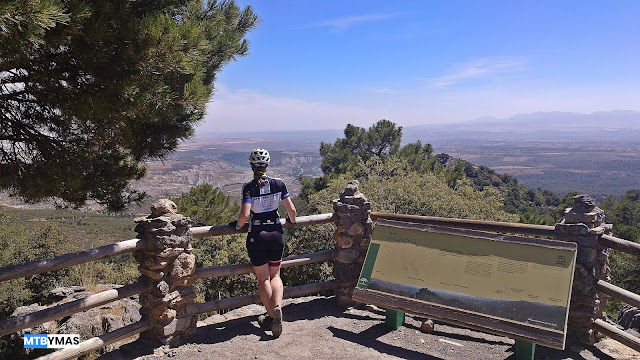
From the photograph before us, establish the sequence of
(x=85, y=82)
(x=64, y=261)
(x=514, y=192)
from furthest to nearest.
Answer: (x=514, y=192)
(x=85, y=82)
(x=64, y=261)

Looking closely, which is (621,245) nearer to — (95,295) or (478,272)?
(478,272)

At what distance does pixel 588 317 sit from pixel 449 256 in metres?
1.50

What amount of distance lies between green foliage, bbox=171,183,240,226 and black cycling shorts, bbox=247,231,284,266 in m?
15.0

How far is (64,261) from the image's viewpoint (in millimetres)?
3512

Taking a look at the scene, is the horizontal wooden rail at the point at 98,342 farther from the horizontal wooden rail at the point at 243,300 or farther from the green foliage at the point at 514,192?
the green foliage at the point at 514,192

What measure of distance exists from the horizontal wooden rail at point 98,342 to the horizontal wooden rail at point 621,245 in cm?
461

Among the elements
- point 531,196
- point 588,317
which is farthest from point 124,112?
point 531,196

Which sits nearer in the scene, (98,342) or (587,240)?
(98,342)

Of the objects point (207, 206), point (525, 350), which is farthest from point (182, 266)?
point (207, 206)

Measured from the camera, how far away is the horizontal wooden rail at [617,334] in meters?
3.75

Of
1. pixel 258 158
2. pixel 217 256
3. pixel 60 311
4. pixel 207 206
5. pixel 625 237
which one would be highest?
pixel 258 158

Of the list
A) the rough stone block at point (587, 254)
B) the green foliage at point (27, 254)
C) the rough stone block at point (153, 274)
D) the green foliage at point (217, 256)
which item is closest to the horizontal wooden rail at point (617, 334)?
the rough stone block at point (587, 254)

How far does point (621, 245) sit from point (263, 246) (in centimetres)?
348

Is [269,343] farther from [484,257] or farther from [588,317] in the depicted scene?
[588,317]
